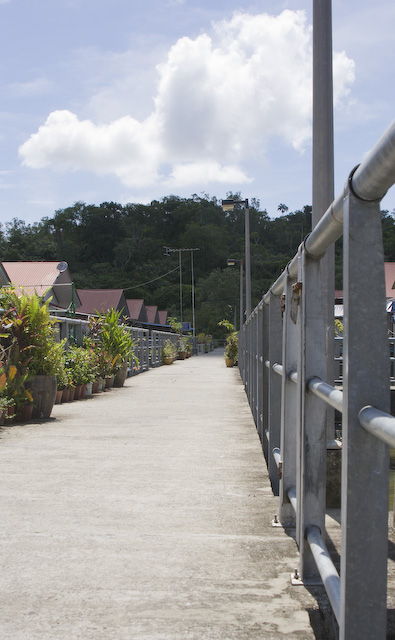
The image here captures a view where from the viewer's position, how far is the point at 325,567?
7.45 ft

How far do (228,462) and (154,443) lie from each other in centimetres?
138

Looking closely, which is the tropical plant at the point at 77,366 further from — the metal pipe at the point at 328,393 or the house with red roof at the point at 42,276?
the house with red roof at the point at 42,276

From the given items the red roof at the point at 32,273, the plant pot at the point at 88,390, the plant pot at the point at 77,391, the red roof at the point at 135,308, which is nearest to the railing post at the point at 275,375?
the plant pot at the point at 77,391

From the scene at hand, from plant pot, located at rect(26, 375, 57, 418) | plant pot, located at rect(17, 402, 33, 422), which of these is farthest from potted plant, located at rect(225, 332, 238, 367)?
plant pot, located at rect(17, 402, 33, 422)

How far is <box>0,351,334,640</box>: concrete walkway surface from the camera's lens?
2600 millimetres

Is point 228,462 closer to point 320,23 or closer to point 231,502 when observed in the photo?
point 231,502

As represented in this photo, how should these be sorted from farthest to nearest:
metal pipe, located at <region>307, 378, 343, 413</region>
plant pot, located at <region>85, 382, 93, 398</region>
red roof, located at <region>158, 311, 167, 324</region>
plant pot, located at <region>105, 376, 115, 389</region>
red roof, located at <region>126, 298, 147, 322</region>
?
red roof, located at <region>158, 311, 167, 324</region> < red roof, located at <region>126, 298, 147, 322</region> < plant pot, located at <region>105, 376, 115, 389</region> < plant pot, located at <region>85, 382, 93, 398</region> < metal pipe, located at <region>307, 378, 343, 413</region>

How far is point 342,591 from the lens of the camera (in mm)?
1748

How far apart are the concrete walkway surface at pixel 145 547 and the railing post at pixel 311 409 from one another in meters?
0.37

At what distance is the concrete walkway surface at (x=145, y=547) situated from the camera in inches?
102

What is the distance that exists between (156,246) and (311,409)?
9458 centimetres

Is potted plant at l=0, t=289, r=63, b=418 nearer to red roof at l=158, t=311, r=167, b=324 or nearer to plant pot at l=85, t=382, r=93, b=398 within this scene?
plant pot at l=85, t=382, r=93, b=398

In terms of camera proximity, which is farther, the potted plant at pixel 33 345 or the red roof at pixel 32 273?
the red roof at pixel 32 273

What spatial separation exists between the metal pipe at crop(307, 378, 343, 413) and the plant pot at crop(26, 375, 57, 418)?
7190 millimetres
